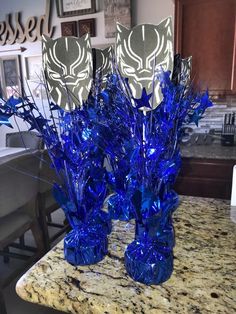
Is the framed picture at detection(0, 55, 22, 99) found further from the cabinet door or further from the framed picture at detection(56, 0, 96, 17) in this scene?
the cabinet door

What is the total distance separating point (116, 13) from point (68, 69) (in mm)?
2337

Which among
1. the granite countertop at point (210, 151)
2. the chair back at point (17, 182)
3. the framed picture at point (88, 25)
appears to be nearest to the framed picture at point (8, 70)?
the framed picture at point (88, 25)

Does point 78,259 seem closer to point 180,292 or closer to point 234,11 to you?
point 180,292

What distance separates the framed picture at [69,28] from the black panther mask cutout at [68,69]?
8.07 ft

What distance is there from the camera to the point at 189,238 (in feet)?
2.79

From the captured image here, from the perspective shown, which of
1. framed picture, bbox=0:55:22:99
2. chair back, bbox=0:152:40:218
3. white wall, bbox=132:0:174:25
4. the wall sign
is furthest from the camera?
framed picture, bbox=0:55:22:99

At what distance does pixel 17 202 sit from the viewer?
1694mm

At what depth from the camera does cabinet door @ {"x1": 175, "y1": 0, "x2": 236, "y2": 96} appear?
208cm

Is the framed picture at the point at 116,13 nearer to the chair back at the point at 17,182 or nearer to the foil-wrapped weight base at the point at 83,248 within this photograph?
the chair back at the point at 17,182

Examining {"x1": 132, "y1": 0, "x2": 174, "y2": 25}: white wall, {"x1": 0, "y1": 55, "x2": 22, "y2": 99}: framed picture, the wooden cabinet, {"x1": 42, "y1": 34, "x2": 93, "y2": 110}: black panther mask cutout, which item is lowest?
the wooden cabinet

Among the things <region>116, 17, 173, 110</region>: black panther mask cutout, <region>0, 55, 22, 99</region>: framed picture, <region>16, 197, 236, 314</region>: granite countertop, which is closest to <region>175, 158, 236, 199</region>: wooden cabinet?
<region>16, 197, 236, 314</region>: granite countertop

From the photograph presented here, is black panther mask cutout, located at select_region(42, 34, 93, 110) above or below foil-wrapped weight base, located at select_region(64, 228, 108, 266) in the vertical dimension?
above

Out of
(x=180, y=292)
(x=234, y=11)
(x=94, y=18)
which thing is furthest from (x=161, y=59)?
(x=94, y=18)

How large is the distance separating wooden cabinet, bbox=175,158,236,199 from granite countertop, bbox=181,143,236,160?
1.3 inches
